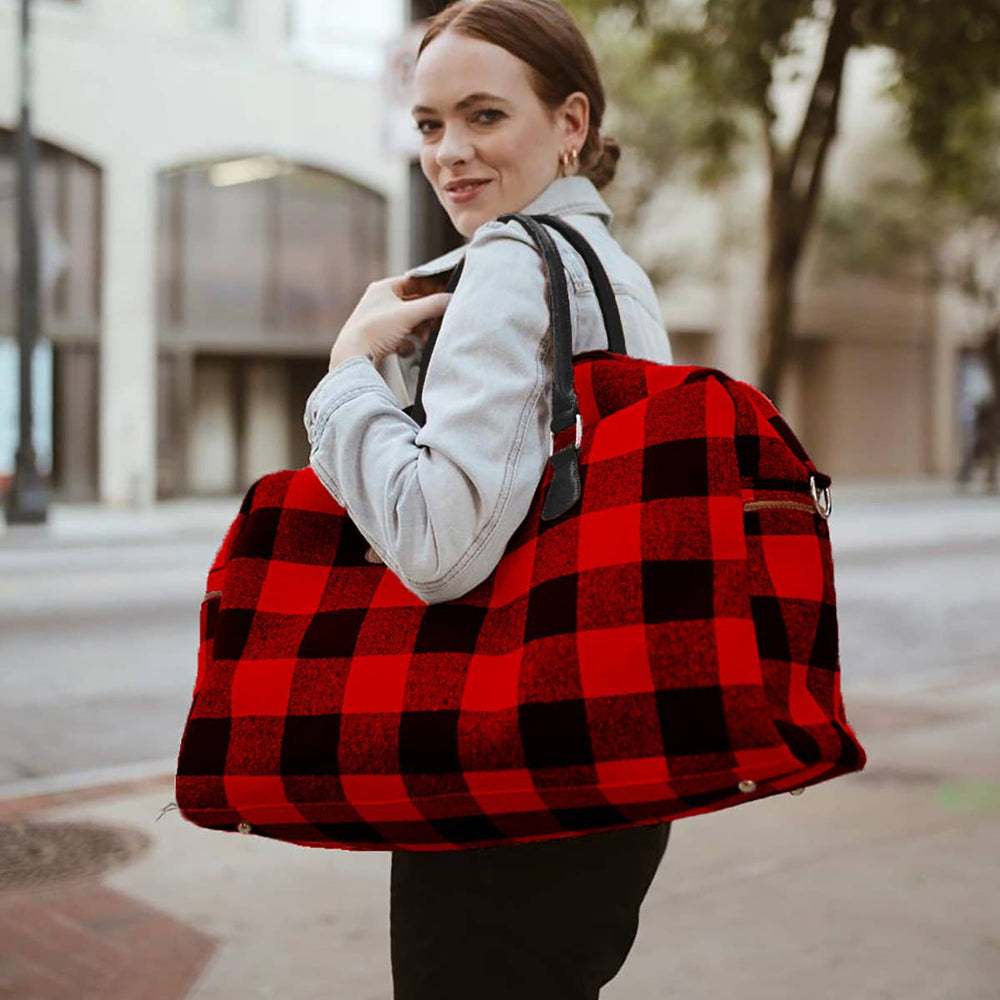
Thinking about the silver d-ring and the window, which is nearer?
the silver d-ring

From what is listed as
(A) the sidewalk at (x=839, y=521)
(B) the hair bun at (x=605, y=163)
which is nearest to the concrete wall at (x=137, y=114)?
(A) the sidewalk at (x=839, y=521)

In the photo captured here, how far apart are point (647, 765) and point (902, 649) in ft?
30.8

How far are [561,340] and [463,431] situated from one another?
0.18 meters

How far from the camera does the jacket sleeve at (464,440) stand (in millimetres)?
1607

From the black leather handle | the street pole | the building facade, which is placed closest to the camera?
the black leather handle

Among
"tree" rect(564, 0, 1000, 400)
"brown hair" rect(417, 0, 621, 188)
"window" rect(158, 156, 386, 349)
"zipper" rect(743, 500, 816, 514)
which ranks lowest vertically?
"zipper" rect(743, 500, 816, 514)

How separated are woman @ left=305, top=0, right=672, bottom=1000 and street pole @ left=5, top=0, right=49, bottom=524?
56.1ft

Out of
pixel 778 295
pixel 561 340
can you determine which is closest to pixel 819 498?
pixel 561 340

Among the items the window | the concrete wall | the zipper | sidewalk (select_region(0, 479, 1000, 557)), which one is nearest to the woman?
the zipper

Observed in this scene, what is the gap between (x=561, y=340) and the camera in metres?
1.70

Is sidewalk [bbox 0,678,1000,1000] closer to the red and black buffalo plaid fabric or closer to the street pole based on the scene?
the red and black buffalo plaid fabric

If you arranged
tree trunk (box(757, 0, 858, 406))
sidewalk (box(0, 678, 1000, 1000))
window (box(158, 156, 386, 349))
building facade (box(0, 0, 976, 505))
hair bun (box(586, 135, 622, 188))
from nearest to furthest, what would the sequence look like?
hair bun (box(586, 135, 622, 188)), sidewalk (box(0, 678, 1000, 1000)), tree trunk (box(757, 0, 858, 406)), building facade (box(0, 0, 976, 505)), window (box(158, 156, 386, 349))

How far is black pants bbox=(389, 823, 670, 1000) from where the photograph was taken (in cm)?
176

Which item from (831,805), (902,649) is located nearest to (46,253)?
(902,649)
